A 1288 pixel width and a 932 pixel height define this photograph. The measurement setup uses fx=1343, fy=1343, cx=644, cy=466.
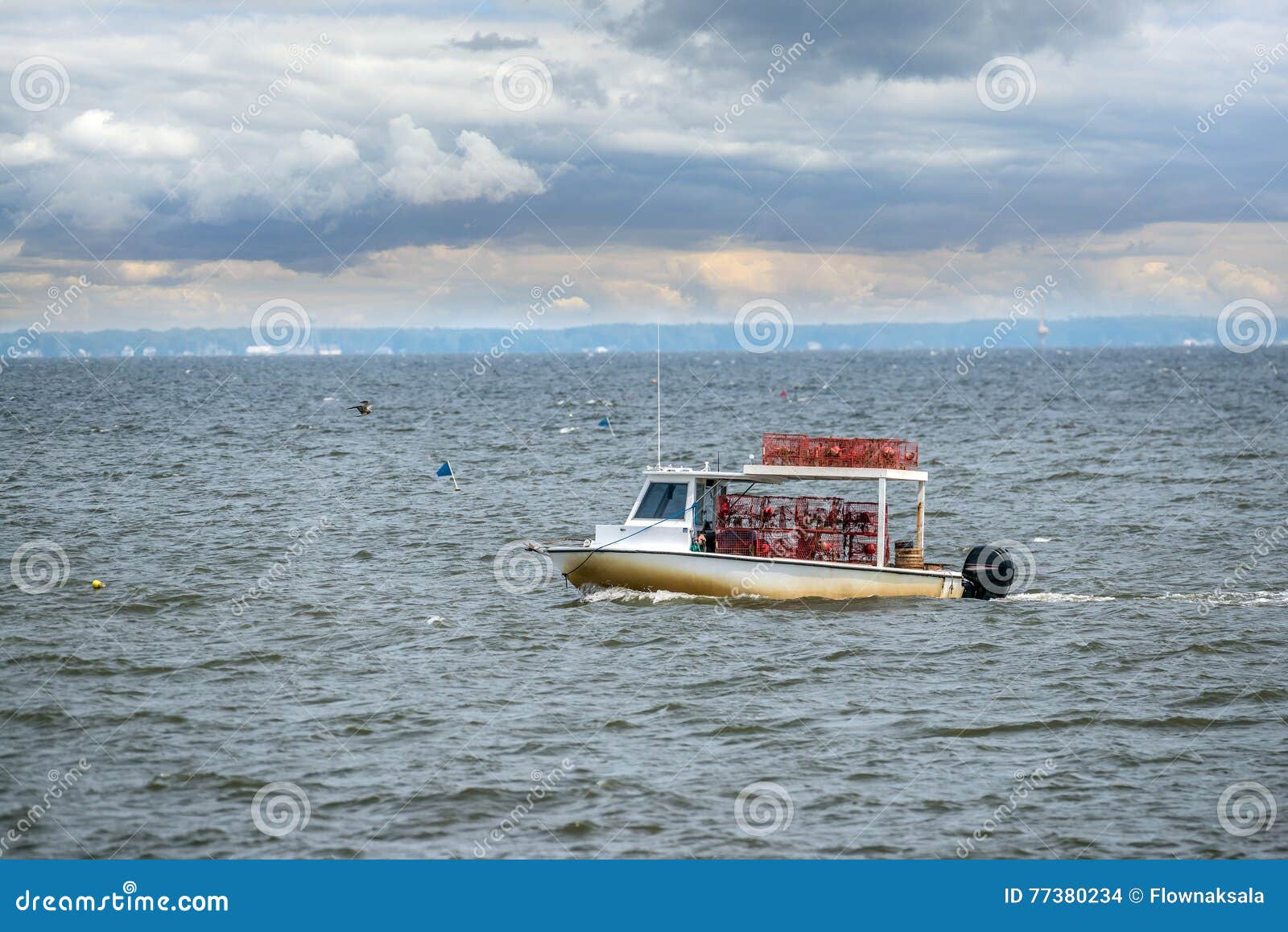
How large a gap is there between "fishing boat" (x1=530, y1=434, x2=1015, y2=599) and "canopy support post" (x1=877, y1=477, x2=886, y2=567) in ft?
0.10

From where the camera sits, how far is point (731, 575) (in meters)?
30.5

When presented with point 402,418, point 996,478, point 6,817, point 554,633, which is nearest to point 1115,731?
point 554,633

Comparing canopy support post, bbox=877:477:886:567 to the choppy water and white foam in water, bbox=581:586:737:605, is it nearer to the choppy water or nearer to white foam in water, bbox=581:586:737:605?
the choppy water

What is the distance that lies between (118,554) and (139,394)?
10716 cm

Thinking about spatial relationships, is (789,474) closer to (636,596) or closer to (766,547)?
(766,547)

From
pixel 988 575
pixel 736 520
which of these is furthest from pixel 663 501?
pixel 988 575

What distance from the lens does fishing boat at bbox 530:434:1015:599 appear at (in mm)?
30469

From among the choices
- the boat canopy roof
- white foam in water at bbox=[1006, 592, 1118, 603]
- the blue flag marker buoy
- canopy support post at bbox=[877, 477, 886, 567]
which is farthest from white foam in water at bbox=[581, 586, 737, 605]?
the blue flag marker buoy

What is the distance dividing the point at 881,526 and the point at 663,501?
5.03m

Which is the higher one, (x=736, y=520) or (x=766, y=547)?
(x=736, y=520)

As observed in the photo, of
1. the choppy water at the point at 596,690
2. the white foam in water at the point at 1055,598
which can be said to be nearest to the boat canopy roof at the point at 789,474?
the choppy water at the point at 596,690

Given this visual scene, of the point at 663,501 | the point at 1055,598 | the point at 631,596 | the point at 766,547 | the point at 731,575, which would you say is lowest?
the point at 631,596

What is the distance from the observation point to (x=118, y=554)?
37156mm

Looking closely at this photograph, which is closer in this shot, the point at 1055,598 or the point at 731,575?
the point at 731,575
